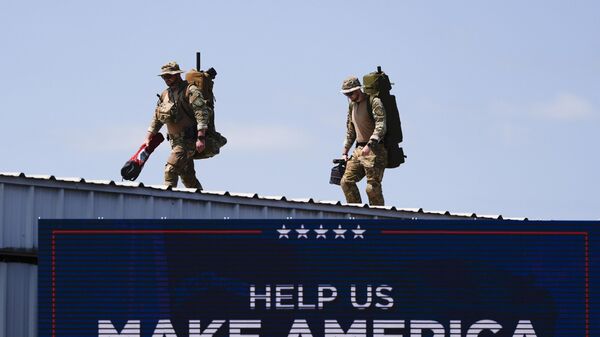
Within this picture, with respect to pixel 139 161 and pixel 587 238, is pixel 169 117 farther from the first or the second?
pixel 587 238

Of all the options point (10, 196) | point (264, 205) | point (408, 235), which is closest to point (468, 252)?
point (408, 235)

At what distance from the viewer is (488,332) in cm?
2167

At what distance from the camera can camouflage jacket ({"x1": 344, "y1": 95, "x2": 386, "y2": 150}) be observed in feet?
98.9

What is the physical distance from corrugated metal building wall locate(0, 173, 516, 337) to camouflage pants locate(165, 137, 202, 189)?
2927mm

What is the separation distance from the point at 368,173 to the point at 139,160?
4078mm

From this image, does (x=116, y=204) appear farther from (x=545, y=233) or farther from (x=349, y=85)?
(x=545, y=233)

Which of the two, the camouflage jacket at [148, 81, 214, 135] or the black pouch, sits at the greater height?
the camouflage jacket at [148, 81, 214, 135]

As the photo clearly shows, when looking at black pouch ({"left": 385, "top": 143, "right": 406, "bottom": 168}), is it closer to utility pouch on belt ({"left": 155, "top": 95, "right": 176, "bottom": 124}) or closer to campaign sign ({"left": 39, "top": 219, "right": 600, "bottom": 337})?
utility pouch on belt ({"left": 155, "top": 95, "right": 176, "bottom": 124})

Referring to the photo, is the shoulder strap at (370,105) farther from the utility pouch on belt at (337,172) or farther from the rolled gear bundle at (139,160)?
the rolled gear bundle at (139,160)

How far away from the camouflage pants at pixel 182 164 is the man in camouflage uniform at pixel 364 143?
268 centimetres

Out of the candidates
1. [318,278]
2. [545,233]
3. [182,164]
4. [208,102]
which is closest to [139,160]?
[182,164]

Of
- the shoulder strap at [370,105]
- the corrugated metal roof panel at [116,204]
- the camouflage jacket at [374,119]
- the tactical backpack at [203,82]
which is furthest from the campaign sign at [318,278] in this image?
the tactical backpack at [203,82]

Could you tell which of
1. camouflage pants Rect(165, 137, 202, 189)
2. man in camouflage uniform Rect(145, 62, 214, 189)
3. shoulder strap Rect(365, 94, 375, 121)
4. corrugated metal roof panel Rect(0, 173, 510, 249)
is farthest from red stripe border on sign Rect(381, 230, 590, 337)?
camouflage pants Rect(165, 137, 202, 189)

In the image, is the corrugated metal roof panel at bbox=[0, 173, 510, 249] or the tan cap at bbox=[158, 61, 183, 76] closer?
the corrugated metal roof panel at bbox=[0, 173, 510, 249]
